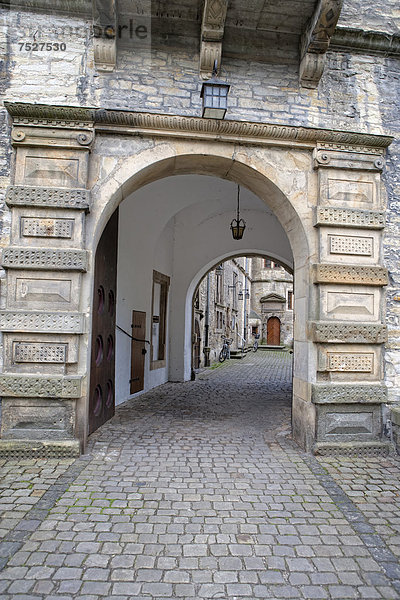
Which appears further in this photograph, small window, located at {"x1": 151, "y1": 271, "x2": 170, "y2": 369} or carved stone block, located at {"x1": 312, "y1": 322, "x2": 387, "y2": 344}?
small window, located at {"x1": 151, "y1": 271, "x2": 170, "y2": 369}

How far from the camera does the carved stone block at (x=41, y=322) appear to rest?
409 centimetres

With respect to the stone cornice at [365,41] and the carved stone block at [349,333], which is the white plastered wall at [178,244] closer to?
the stone cornice at [365,41]

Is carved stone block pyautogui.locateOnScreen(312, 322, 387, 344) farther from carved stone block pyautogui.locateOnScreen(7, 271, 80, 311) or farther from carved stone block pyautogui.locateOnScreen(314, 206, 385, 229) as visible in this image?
carved stone block pyautogui.locateOnScreen(7, 271, 80, 311)

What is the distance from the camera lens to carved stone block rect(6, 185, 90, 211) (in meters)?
4.19

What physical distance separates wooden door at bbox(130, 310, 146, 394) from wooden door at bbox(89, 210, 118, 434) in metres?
1.66

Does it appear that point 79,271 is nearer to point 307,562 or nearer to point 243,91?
point 243,91

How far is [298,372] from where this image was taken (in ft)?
15.9

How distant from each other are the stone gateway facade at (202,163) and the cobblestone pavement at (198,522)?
57 centimetres

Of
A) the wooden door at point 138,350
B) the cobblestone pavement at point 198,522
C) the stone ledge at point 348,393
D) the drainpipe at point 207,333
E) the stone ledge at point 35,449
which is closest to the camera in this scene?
the cobblestone pavement at point 198,522

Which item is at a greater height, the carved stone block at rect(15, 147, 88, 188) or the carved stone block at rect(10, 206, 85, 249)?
the carved stone block at rect(15, 147, 88, 188)

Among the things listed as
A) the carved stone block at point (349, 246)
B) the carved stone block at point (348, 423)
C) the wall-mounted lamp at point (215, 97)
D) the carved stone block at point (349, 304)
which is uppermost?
the wall-mounted lamp at point (215, 97)

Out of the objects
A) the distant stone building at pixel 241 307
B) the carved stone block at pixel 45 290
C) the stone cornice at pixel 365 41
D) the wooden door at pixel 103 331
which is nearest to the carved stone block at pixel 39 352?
the carved stone block at pixel 45 290

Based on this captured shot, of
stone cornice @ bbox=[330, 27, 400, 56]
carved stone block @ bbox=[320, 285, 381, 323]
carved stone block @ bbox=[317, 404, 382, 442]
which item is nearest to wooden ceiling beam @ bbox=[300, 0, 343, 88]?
stone cornice @ bbox=[330, 27, 400, 56]

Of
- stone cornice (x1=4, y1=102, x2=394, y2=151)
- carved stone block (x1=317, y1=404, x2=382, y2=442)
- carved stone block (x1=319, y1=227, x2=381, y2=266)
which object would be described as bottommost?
carved stone block (x1=317, y1=404, x2=382, y2=442)
